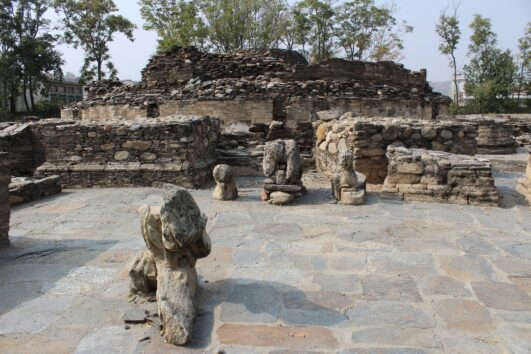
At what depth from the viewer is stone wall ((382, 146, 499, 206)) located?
5.86m

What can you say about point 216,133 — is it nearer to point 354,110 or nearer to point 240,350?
point 354,110

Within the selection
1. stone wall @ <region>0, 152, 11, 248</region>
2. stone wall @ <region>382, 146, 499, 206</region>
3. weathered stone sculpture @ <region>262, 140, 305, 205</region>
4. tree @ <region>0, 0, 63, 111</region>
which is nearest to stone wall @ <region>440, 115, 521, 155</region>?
stone wall @ <region>382, 146, 499, 206</region>

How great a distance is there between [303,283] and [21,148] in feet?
25.7

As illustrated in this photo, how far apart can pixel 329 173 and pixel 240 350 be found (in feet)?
20.5

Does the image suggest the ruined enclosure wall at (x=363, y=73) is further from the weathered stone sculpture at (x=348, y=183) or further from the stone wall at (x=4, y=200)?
the stone wall at (x=4, y=200)

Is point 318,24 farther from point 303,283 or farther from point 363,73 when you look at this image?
point 303,283

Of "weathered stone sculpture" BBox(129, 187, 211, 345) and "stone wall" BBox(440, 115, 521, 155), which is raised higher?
"stone wall" BBox(440, 115, 521, 155)

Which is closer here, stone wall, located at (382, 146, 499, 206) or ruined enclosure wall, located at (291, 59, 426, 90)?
stone wall, located at (382, 146, 499, 206)

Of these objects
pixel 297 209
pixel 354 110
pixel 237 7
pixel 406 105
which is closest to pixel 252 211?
pixel 297 209

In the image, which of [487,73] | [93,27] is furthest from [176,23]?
[487,73]

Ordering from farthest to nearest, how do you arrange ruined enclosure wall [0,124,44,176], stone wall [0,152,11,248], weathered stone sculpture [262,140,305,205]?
ruined enclosure wall [0,124,44,176] → weathered stone sculpture [262,140,305,205] → stone wall [0,152,11,248]

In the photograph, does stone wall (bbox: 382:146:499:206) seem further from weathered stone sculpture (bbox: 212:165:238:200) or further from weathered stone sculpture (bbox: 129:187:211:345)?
weathered stone sculpture (bbox: 129:187:211:345)

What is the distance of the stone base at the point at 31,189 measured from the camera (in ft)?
20.5

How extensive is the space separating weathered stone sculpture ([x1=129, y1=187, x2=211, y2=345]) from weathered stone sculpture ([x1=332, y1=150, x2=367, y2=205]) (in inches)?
137
